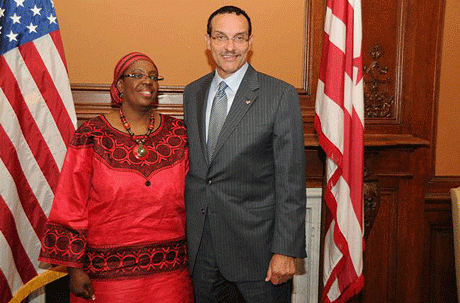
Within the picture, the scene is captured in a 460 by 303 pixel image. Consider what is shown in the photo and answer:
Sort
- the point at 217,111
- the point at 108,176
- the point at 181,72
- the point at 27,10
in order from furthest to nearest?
the point at 181,72 → the point at 27,10 → the point at 217,111 → the point at 108,176

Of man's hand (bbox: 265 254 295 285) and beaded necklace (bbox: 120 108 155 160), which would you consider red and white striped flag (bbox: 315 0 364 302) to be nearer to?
man's hand (bbox: 265 254 295 285)

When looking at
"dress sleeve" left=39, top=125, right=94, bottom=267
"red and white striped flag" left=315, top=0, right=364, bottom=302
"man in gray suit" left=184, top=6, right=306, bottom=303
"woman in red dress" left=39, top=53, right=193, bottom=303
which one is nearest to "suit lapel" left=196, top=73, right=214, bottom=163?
"man in gray suit" left=184, top=6, right=306, bottom=303

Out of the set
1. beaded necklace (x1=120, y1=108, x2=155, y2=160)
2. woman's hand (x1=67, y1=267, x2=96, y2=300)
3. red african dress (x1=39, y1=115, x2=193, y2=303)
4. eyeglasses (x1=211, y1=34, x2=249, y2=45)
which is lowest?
woman's hand (x1=67, y1=267, x2=96, y2=300)

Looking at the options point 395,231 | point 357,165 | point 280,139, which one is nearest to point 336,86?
point 357,165

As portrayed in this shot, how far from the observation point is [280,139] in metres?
2.03

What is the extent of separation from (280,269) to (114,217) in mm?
714

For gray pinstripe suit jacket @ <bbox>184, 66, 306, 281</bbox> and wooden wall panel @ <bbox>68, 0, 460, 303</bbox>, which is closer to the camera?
gray pinstripe suit jacket @ <bbox>184, 66, 306, 281</bbox>

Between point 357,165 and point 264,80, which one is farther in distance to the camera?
point 357,165

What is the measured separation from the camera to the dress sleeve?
198cm

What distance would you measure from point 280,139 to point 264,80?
0.93ft

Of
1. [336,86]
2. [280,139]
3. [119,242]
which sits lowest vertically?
[119,242]

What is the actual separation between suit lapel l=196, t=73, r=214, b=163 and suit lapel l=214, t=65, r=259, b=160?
0.08 meters

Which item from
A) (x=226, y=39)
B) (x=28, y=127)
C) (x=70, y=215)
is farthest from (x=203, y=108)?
(x=28, y=127)

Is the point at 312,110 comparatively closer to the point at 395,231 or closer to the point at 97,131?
the point at 395,231
